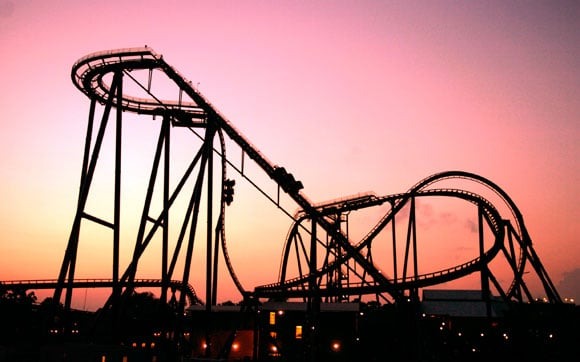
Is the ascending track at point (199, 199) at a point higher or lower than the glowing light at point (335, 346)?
higher

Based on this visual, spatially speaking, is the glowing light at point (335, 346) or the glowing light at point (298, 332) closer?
the glowing light at point (335, 346)

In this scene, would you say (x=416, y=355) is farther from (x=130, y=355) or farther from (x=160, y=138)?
(x=160, y=138)

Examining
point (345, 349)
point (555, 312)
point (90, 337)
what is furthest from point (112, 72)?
point (555, 312)

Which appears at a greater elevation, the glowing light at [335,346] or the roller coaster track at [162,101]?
the roller coaster track at [162,101]

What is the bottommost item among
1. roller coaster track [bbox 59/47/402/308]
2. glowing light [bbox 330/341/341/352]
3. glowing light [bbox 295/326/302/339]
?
glowing light [bbox 330/341/341/352]

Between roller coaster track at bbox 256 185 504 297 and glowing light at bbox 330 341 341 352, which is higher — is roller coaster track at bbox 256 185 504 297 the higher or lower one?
the higher one

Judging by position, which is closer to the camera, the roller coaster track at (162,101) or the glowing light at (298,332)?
the roller coaster track at (162,101)

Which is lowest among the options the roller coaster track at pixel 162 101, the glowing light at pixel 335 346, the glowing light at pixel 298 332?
the glowing light at pixel 335 346

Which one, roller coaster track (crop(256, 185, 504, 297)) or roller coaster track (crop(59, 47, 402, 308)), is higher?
roller coaster track (crop(59, 47, 402, 308))

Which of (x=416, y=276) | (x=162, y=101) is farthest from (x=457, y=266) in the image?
(x=162, y=101)

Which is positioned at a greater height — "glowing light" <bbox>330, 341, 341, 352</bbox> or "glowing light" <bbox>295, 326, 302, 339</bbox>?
"glowing light" <bbox>295, 326, 302, 339</bbox>

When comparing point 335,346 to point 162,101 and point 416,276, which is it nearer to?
point 416,276

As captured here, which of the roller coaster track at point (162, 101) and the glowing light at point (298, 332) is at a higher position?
the roller coaster track at point (162, 101)

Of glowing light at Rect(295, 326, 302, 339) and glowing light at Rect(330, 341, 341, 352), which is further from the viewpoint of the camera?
glowing light at Rect(295, 326, 302, 339)
